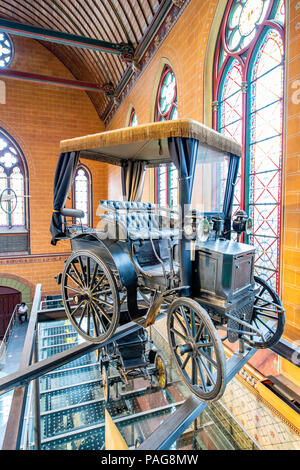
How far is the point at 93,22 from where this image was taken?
22.6 feet

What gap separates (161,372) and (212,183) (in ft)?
9.94

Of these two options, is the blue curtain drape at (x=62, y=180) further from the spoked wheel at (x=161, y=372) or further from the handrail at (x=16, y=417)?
the spoked wheel at (x=161, y=372)

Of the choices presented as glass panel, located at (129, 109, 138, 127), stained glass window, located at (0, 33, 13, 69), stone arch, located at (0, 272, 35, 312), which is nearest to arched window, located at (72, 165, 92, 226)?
stone arch, located at (0, 272, 35, 312)

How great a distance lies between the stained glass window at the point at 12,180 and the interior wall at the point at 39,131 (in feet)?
1.06

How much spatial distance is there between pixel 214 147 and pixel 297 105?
0.97 metres

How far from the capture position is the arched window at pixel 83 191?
35.3 ft

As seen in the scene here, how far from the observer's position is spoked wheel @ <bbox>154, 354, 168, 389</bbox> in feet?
13.6

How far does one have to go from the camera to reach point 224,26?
392 cm

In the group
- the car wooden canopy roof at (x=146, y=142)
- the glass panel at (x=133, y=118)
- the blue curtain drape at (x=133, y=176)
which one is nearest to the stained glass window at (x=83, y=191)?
the glass panel at (x=133, y=118)

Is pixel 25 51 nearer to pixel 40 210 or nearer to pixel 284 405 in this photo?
pixel 40 210

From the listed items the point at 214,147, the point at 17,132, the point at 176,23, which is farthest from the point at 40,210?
the point at 214,147

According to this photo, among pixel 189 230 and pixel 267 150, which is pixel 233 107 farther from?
pixel 189 230

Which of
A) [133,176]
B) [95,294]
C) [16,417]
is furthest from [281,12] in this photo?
[16,417]

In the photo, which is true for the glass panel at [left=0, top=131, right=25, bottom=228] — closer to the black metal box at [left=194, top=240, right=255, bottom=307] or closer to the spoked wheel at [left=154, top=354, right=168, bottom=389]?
the spoked wheel at [left=154, top=354, right=168, bottom=389]
